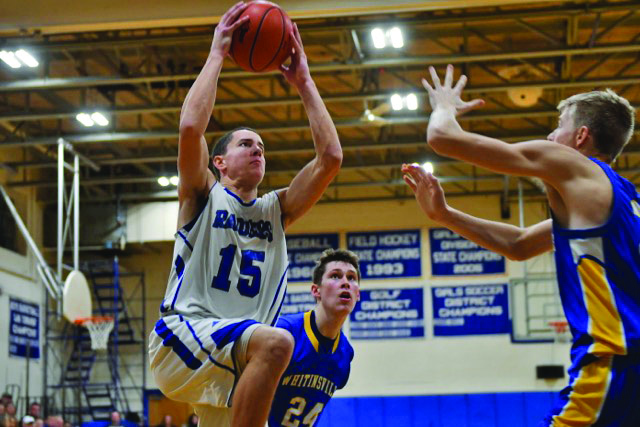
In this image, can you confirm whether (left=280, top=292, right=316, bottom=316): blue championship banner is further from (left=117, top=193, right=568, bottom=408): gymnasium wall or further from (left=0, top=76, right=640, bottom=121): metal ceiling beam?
(left=0, top=76, right=640, bottom=121): metal ceiling beam

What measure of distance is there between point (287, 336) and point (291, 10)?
909cm

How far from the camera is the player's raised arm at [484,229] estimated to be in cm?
453

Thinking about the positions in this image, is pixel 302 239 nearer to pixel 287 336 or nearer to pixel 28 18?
pixel 28 18

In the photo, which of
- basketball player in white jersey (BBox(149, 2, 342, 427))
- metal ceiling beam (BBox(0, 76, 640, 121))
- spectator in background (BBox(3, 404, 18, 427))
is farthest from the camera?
metal ceiling beam (BBox(0, 76, 640, 121))

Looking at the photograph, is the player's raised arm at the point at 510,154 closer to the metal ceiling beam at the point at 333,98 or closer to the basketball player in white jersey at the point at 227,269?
the basketball player in white jersey at the point at 227,269

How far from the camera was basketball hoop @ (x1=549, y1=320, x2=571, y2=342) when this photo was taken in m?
20.9

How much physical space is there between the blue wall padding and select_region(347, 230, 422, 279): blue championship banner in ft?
10.3

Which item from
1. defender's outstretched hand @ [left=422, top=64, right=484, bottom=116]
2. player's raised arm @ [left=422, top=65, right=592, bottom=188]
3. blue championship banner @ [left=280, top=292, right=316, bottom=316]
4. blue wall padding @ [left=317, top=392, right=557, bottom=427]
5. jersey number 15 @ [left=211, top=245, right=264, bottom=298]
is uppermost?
blue championship banner @ [left=280, top=292, right=316, bottom=316]

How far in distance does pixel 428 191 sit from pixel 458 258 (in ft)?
61.6

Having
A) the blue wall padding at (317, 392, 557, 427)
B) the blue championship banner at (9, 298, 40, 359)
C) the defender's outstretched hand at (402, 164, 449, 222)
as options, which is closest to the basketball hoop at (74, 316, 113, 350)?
the blue championship banner at (9, 298, 40, 359)

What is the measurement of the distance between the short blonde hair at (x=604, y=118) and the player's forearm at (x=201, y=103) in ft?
5.91

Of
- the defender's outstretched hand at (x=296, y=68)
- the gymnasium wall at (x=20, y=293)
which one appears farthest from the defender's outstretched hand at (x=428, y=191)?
the gymnasium wall at (x=20, y=293)

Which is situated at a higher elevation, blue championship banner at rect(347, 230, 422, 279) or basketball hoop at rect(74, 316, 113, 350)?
blue championship banner at rect(347, 230, 422, 279)

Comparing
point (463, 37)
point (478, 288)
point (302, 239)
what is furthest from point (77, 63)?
point (478, 288)
